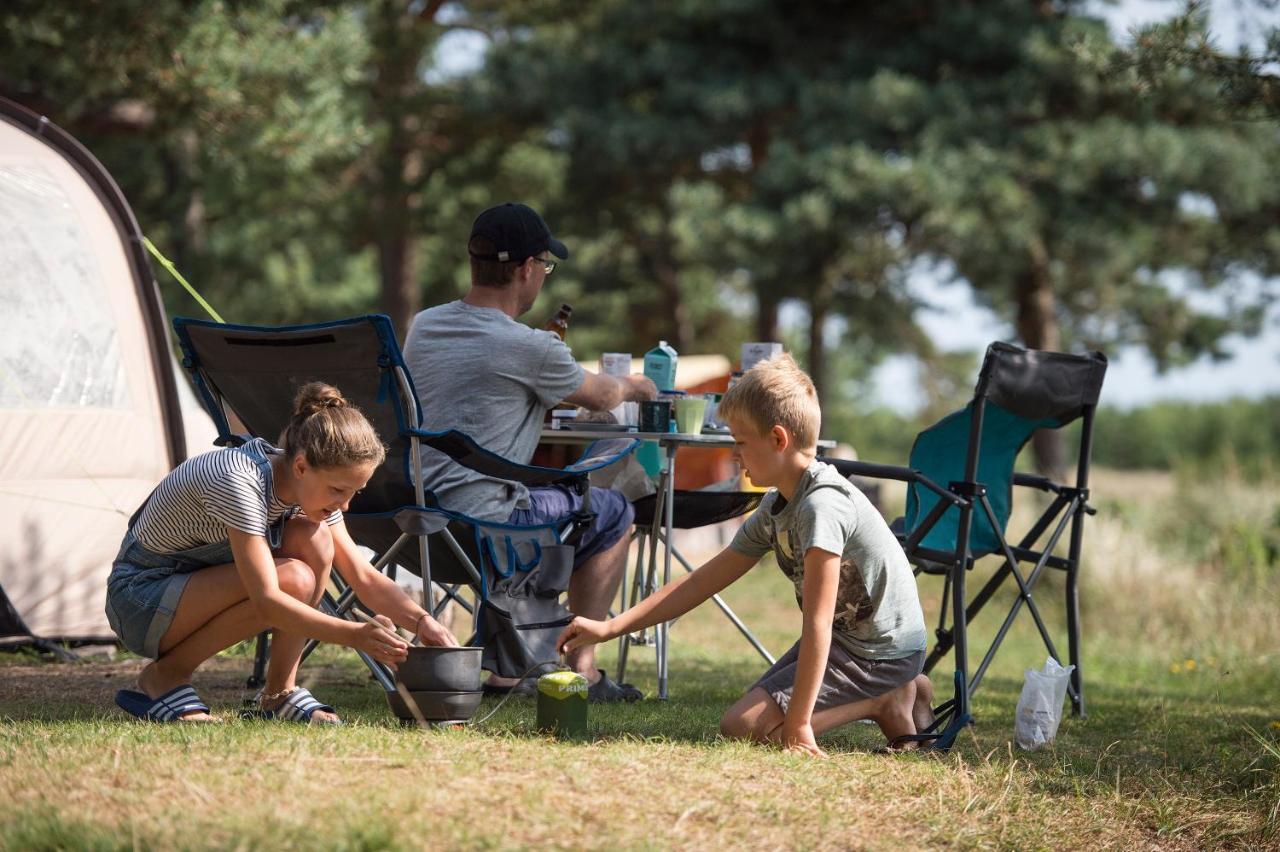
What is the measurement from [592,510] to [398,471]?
56 centimetres

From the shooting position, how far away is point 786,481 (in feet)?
9.71

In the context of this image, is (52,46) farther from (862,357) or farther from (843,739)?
(862,357)

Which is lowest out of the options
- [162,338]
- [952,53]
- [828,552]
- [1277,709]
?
[1277,709]

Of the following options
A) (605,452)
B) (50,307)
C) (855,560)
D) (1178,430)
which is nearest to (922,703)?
(855,560)

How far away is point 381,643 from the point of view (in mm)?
2762

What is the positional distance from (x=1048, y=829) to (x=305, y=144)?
702 centimetres

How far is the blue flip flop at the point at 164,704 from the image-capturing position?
3018mm

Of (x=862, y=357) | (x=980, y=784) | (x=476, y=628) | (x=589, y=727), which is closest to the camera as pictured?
(x=980, y=784)

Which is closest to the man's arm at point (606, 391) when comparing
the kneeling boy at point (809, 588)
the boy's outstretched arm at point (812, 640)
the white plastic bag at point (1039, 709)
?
the kneeling boy at point (809, 588)

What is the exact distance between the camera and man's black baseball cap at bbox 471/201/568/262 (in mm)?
3688

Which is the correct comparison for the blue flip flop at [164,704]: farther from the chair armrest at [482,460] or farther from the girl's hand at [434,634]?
the chair armrest at [482,460]

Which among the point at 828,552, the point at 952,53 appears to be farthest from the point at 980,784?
the point at 952,53

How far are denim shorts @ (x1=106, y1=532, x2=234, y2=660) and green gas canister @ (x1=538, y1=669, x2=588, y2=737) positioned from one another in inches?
29.7

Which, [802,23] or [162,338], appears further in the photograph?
[802,23]
